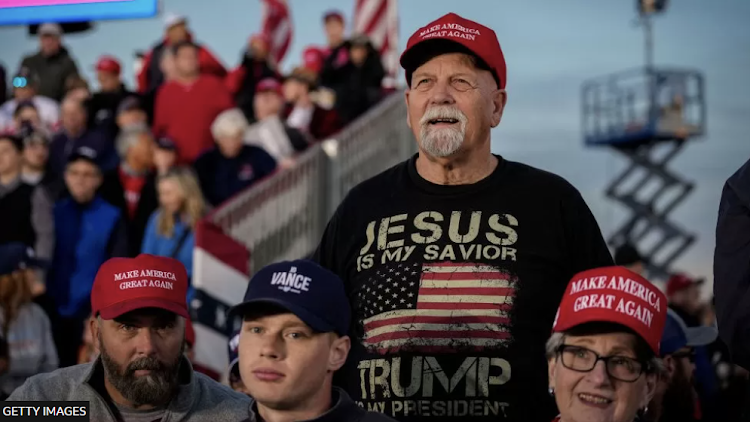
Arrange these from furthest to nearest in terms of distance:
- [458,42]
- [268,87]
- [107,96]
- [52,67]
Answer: [52,67] → [107,96] → [268,87] → [458,42]

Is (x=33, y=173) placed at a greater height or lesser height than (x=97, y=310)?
greater

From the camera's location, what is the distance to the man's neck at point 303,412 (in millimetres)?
3627

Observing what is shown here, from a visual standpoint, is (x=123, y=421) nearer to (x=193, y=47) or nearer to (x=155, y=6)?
(x=155, y=6)

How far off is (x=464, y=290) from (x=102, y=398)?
1.37m

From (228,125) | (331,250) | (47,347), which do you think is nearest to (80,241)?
(228,125)

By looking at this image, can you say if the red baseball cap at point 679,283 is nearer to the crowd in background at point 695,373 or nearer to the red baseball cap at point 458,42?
the crowd in background at point 695,373

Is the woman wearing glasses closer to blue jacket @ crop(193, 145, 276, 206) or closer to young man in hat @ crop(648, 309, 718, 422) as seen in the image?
young man in hat @ crop(648, 309, 718, 422)

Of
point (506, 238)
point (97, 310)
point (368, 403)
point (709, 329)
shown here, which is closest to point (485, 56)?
point (506, 238)

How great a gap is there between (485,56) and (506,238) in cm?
64

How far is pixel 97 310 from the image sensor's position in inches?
181

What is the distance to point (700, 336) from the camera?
5.86 metres

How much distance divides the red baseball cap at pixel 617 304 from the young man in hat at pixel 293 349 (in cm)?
66

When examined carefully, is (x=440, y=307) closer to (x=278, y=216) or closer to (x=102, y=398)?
(x=102, y=398)

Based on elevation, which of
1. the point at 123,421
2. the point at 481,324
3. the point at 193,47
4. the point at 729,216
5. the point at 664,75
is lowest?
the point at 123,421
